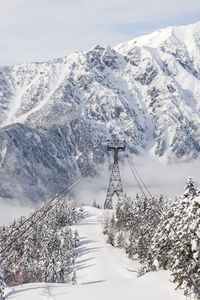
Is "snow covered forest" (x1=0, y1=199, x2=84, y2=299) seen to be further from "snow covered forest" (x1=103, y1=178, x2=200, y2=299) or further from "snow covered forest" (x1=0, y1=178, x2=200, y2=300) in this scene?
"snow covered forest" (x1=103, y1=178, x2=200, y2=299)

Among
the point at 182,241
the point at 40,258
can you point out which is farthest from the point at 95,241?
the point at 182,241

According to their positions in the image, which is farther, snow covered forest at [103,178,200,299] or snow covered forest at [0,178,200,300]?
snow covered forest at [0,178,200,300]

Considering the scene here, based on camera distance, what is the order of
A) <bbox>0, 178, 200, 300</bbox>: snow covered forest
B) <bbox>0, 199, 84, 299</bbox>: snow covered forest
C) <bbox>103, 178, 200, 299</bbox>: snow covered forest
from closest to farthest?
<bbox>103, 178, 200, 299</bbox>: snow covered forest → <bbox>0, 178, 200, 300</bbox>: snow covered forest → <bbox>0, 199, 84, 299</bbox>: snow covered forest

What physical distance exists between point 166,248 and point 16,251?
76.6 metres

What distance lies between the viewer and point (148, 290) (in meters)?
28.4

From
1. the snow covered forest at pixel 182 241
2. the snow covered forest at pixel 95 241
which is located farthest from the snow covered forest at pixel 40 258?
the snow covered forest at pixel 182 241

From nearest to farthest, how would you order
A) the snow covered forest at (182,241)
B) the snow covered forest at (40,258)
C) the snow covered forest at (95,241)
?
the snow covered forest at (182,241), the snow covered forest at (95,241), the snow covered forest at (40,258)

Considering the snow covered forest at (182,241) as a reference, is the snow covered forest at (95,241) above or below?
below

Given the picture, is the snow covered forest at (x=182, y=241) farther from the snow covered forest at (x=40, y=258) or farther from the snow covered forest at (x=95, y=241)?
the snow covered forest at (x=40, y=258)

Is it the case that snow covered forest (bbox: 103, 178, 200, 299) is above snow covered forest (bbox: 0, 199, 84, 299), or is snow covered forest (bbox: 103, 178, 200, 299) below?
above

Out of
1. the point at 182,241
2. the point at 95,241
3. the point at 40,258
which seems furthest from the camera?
the point at 95,241

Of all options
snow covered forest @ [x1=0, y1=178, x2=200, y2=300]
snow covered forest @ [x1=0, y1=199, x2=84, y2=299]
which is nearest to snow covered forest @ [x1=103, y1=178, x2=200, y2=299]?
snow covered forest @ [x1=0, y1=178, x2=200, y2=300]

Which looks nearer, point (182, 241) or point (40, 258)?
point (182, 241)

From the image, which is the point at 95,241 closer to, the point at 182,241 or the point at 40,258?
the point at 40,258
